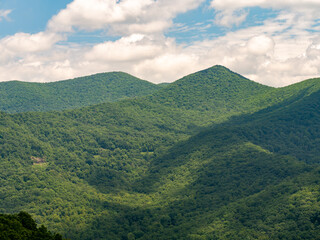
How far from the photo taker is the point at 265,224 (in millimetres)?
156750

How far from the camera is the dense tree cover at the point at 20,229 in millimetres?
75375

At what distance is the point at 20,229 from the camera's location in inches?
3177

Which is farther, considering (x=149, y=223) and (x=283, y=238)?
(x=149, y=223)

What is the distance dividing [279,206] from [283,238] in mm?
19299

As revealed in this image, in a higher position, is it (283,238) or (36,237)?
(36,237)

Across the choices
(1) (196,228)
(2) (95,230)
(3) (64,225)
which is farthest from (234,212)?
(3) (64,225)

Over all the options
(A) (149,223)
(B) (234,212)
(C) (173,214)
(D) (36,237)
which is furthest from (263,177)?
(D) (36,237)

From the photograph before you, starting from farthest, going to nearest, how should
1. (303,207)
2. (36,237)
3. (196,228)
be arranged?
(196,228) < (303,207) < (36,237)

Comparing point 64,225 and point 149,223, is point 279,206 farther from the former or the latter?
point 64,225

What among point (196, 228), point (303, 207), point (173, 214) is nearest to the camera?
point (303, 207)

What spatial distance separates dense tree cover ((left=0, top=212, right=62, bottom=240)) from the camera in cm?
7538

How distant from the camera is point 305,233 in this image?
142 m

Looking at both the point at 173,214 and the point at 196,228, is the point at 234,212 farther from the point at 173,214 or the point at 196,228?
the point at 173,214

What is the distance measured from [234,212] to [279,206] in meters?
19.9
